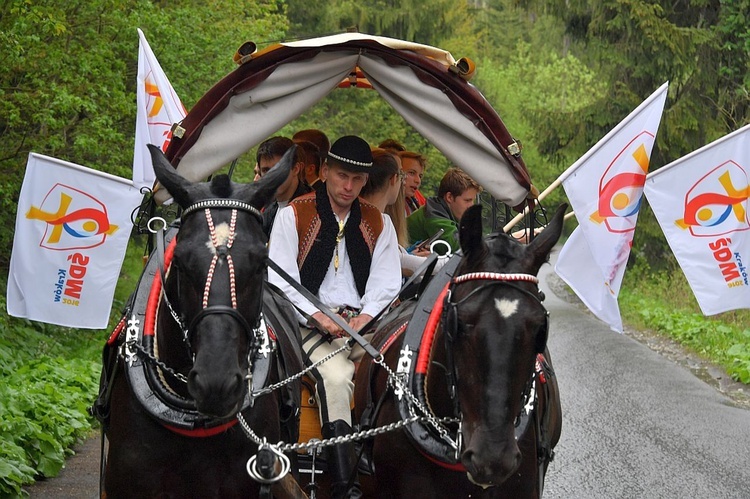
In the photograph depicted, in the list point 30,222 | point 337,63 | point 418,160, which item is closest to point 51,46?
point 418,160

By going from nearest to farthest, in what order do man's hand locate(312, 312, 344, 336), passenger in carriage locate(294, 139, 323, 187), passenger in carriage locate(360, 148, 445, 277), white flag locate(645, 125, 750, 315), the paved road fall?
1. man's hand locate(312, 312, 344, 336)
2. passenger in carriage locate(360, 148, 445, 277)
3. white flag locate(645, 125, 750, 315)
4. passenger in carriage locate(294, 139, 323, 187)
5. the paved road

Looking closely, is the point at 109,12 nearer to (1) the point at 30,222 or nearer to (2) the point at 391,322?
(1) the point at 30,222

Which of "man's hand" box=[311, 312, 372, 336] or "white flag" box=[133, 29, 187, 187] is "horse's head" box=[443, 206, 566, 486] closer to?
"man's hand" box=[311, 312, 372, 336]

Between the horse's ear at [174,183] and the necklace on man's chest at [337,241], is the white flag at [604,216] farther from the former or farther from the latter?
the horse's ear at [174,183]

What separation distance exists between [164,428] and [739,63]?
20398 mm

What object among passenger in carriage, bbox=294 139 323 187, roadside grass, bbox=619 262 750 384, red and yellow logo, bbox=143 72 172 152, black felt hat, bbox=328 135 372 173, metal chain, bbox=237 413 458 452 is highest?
black felt hat, bbox=328 135 372 173

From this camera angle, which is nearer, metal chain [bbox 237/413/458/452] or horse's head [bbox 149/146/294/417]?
horse's head [bbox 149/146/294/417]

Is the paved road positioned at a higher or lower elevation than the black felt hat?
lower

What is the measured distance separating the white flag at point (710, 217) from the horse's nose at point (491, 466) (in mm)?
3664

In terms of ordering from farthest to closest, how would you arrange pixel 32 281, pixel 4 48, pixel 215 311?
pixel 4 48 → pixel 32 281 → pixel 215 311

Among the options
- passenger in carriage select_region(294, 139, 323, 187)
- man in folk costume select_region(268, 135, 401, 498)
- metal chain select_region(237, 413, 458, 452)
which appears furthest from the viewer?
passenger in carriage select_region(294, 139, 323, 187)

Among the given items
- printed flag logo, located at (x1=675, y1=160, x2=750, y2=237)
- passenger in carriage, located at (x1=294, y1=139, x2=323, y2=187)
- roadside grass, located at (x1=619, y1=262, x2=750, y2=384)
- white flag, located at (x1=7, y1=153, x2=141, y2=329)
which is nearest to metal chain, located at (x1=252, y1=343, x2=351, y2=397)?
white flag, located at (x1=7, y1=153, x2=141, y2=329)

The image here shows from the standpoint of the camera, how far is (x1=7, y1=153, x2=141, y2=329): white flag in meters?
6.27

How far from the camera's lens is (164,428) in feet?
15.6
